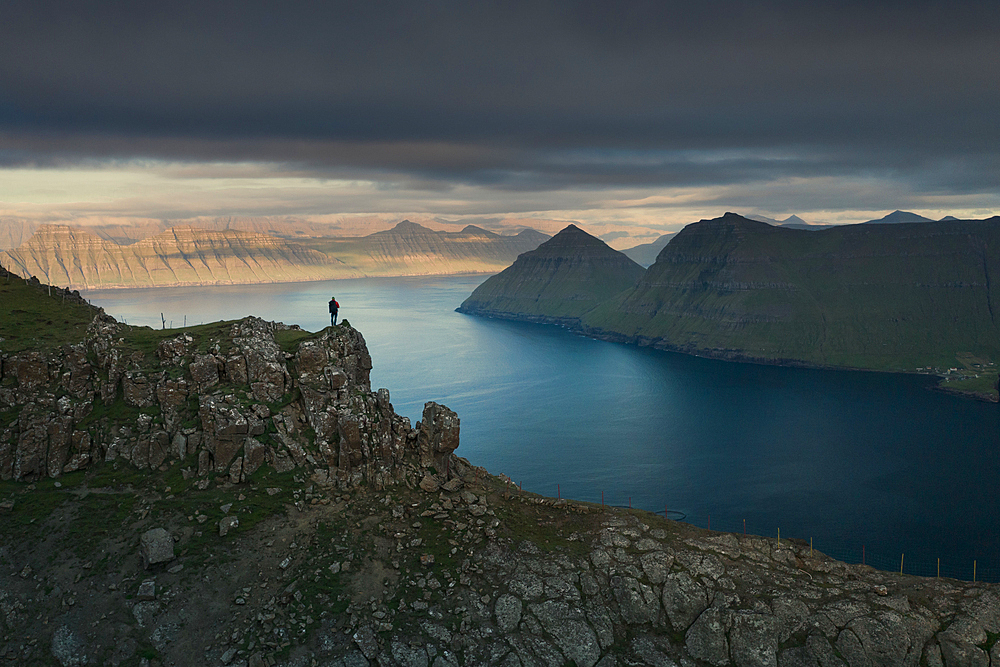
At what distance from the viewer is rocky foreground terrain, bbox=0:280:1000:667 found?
37250mm

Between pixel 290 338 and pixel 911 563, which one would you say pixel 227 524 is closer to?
pixel 290 338

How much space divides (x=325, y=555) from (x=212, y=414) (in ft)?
46.2

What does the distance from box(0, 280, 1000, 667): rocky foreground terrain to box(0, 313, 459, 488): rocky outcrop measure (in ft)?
0.52

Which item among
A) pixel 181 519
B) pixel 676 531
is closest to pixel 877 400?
pixel 676 531

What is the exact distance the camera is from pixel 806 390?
194250mm

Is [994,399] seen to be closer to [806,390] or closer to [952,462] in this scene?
[806,390]

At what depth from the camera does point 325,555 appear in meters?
41.4

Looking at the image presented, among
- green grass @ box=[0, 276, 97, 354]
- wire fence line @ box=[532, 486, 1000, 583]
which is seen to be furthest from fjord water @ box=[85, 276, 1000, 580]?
green grass @ box=[0, 276, 97, 354]

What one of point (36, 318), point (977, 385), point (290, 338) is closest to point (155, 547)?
point (290, 338)

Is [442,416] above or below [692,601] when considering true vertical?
above

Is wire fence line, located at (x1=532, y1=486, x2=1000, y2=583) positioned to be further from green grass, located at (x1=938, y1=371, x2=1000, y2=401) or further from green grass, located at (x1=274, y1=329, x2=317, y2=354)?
green grass, located at (x1=938, y1=371, x2=1000, y2=401)

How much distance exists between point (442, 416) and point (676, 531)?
20238 mm

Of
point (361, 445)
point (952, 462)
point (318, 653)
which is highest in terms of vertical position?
point (361, 445)

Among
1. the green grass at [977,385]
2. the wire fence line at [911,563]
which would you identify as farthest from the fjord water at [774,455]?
the green grass at [977,385]
